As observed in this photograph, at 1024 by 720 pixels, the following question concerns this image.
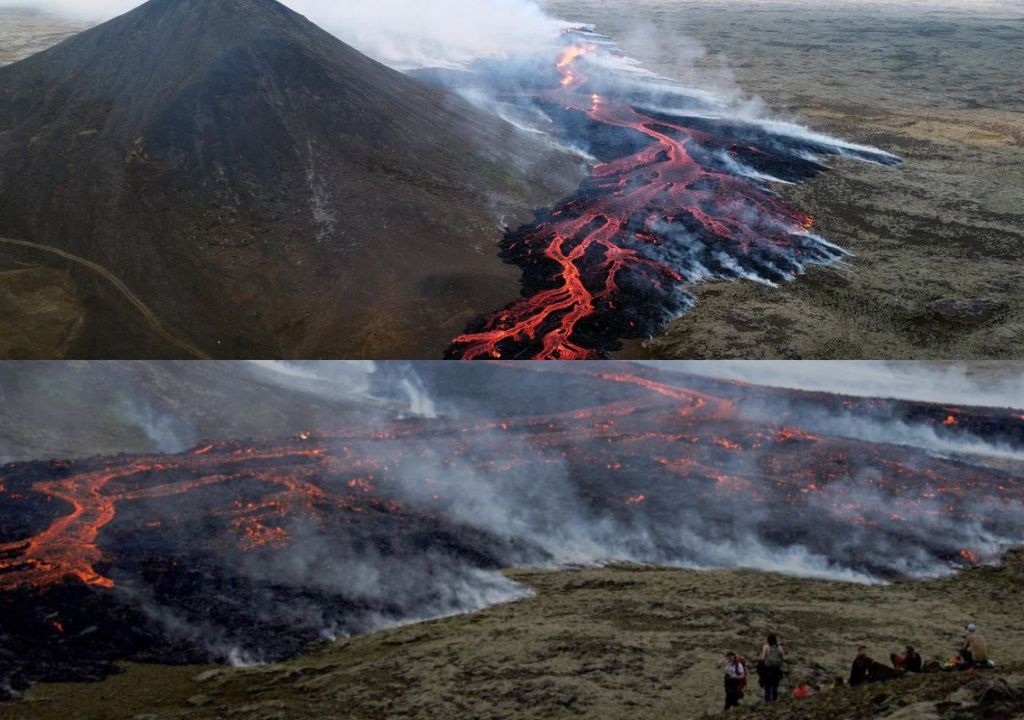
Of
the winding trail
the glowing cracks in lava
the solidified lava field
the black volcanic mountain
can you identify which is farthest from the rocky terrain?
the winding trail

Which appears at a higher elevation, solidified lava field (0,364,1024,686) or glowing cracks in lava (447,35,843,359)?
glowing cracks in lava (447,35,843,359)

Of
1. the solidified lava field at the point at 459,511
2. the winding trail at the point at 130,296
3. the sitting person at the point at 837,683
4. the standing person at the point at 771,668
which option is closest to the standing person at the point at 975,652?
the sitting person at the point at 837,683

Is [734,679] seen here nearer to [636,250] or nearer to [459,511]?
[459,511]

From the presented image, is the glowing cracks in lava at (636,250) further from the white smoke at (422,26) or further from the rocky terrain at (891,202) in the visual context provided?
the white smoke at (422,26)

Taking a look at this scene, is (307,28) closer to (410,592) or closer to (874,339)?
(874,339)

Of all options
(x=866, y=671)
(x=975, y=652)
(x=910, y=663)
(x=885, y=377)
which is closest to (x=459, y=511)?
(x=866, y=671)

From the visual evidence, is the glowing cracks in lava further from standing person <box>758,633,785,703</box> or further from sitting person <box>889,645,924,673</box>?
sitting person <box>889,645,924,673</box>
